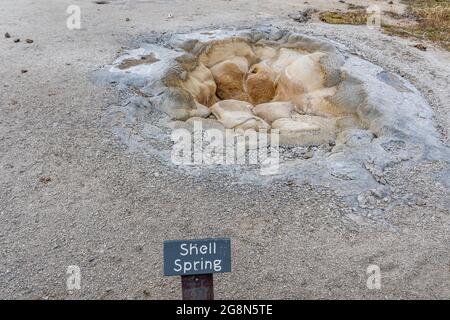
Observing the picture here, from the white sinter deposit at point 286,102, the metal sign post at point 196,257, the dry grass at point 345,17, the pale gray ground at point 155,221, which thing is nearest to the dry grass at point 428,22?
the dry grass at point 345,17

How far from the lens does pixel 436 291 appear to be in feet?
14.1

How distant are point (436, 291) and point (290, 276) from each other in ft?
4.39

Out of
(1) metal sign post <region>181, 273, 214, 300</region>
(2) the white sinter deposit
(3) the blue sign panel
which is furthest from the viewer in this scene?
(2) the white sinter deposit

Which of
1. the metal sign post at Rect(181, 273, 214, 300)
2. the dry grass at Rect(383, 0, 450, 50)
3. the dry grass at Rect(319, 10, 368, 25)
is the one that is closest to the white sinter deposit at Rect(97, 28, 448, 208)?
the dry grass at Rect(319, 10, 368, 25)

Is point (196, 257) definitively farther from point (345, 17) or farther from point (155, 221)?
point (345, 17)

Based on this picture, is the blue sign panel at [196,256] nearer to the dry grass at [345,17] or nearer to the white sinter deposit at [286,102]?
the white sinter deposit at [286,102]

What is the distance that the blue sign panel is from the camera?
3.14 metres

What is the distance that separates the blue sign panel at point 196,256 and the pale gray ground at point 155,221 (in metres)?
1.18

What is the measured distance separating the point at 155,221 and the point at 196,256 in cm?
195

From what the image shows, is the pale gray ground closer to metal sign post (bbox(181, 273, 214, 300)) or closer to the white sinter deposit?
the white sinter deposit

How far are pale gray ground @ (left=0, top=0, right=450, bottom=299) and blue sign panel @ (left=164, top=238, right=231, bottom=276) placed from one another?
1.18m

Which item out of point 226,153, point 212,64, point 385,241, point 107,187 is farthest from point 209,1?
point 385,241

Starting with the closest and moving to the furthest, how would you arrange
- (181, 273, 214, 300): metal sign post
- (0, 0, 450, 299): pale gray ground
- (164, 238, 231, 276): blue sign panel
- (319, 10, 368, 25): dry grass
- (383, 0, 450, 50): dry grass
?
(164, 238, 231, 276): blue sign panel → (181, 273, 214, 300): metal sign post → (0, 0, 450, 299): pale gray ground → (383, 0, 450, 50): dry grass → (319, 10, 368, 25): dry grass

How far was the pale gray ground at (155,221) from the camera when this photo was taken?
437 centimetres
